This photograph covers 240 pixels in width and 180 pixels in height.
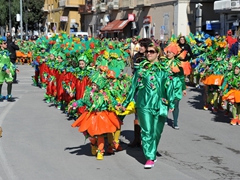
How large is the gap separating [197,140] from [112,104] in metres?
2.69

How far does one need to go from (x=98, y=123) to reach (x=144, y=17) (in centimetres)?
3247

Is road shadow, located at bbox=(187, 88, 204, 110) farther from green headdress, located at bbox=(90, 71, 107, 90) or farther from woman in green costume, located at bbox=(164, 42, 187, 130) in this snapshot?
green headdress, located at bbox=(90, 71, 107, 90)

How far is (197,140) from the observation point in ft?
32.6

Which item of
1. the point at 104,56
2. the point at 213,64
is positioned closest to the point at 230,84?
the point at 213,64

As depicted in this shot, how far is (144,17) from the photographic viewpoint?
39.6 meters

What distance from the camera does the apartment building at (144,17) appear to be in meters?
33.5

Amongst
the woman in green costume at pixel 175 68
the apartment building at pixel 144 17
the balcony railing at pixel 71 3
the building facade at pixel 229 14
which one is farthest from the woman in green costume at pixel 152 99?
Answer: the balcony railing at pixel 71 3

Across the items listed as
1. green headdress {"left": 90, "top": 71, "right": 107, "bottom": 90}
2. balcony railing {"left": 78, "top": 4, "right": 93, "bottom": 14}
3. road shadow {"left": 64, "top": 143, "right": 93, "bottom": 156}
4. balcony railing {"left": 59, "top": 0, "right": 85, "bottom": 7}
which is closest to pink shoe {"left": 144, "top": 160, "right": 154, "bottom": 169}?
road shadow {"left": 64, "top": 143, "right": 93, "bottom": 156}

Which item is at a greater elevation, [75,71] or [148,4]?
[148,4]

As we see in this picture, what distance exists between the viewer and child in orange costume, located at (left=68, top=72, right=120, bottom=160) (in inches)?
308

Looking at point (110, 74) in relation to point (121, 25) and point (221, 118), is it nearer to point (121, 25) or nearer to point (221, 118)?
point (221, 118)

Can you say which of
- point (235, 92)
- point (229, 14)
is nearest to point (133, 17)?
point (229, 14)

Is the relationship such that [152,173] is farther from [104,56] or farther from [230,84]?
[230,84]

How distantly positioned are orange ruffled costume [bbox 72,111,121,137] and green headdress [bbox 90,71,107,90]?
17.4 inches
